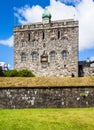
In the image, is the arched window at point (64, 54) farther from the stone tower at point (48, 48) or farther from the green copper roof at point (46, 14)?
the green copper roof at point (46, 14)

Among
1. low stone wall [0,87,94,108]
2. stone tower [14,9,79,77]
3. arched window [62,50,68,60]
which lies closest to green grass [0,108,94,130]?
low stone wall [0,87,94,108]

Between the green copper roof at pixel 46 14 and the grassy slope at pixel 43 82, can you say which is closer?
the grassy slope at pixel 43 82

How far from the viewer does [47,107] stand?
87.6 ft

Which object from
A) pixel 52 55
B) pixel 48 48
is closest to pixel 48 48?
pixel 48 48

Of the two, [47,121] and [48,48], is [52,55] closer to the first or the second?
[48,48]

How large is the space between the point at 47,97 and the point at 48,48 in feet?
127

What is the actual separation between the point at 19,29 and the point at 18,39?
6.66 ft

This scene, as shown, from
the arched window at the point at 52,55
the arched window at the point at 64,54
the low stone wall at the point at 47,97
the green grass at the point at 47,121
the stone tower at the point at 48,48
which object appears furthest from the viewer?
the arched window at the point at 52,55

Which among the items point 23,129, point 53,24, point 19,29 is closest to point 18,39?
point 19,29

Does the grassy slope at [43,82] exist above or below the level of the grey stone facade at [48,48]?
below

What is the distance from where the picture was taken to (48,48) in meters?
65.2

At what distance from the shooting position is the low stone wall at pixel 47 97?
87.9ft

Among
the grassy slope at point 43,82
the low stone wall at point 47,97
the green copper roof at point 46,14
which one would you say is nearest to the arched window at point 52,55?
the green copper roof at point 46,14

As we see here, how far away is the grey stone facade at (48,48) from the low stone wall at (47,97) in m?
36.2
